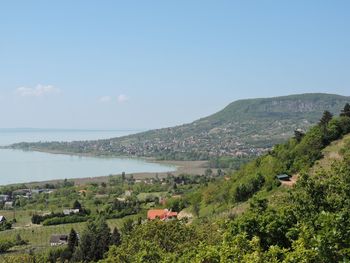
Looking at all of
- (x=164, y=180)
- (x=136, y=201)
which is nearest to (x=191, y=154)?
(x=164, y=180)

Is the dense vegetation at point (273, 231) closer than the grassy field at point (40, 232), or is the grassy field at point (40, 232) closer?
the dense vegetation at point (273, 231)

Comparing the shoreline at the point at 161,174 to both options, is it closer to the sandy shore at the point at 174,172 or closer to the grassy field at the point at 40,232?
the sandy shore at the point at 174,172

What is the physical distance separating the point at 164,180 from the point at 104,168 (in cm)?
4023

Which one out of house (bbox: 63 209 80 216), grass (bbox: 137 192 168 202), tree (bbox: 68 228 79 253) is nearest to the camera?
tree (bbox: 68 228 79 253)

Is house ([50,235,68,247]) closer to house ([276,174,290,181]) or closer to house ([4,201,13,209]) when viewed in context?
house ([276,174,290,181])

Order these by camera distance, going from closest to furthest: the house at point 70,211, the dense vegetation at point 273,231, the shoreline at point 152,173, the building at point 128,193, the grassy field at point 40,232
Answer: the dense vegetation at point 273,231, the grassy field at point 40,232, the house at point 70,211, the building at point 128,193, the shoreline at point 152,173

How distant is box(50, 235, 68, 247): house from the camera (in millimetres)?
51975

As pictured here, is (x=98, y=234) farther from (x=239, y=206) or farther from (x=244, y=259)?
(x=244, y=259)

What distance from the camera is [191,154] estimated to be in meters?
176

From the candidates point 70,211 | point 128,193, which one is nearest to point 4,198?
point 128,193

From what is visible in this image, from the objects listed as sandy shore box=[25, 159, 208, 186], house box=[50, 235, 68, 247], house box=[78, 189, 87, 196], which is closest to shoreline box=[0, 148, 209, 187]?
sandy shore box=[25, 159, 208, 186]

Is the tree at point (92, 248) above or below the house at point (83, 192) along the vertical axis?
above

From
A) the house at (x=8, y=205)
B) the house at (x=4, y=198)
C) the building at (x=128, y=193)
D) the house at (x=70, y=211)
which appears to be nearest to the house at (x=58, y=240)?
the house at (x=70, y=211)

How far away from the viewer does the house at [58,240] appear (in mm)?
51975
